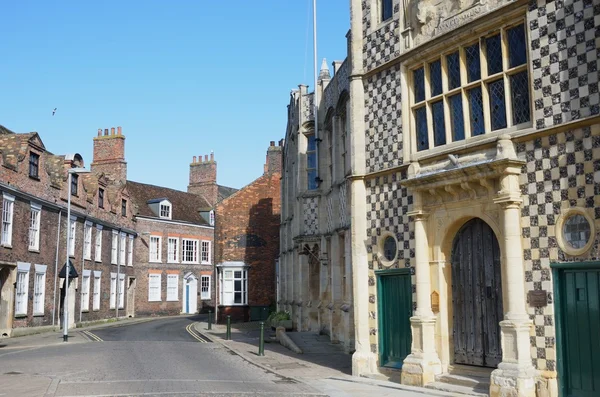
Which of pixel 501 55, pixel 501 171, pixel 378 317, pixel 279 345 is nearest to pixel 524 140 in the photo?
pixel 501 171

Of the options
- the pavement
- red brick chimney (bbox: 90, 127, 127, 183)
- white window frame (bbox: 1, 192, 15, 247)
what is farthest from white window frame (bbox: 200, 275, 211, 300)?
white window frame (bbox: 1, 192, 15, 247)

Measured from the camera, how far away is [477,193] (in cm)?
1195

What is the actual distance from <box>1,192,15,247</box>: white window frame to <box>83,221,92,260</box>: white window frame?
8.80m

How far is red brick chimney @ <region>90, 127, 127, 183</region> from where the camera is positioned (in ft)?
155

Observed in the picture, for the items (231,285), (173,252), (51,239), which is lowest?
(231,285)

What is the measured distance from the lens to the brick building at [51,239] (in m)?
27.7

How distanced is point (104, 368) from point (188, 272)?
3575cm

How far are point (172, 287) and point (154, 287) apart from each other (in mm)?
1983

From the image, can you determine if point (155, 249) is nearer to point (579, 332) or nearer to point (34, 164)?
point (34, 164)

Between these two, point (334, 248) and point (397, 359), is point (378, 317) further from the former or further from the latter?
point (334, 248)

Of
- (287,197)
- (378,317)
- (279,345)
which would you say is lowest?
(279,345)

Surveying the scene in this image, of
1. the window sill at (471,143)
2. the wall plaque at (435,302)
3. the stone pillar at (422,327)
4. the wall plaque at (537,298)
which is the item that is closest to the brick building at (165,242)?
the window sill at (471,143)

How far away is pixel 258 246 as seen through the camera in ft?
130

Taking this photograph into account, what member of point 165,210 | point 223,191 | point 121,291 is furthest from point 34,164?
point 223,191
